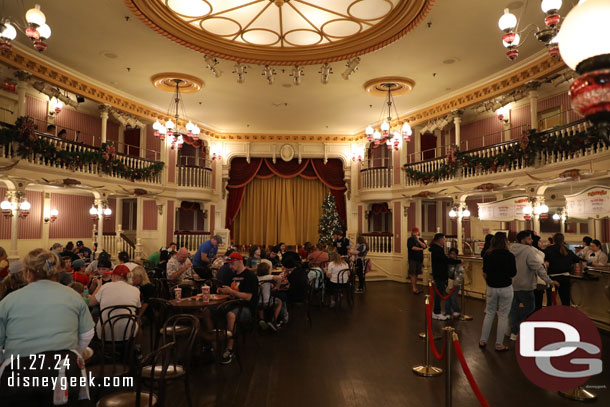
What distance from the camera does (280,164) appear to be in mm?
15117

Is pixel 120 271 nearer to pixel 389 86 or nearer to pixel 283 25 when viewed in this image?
pixel 283 25

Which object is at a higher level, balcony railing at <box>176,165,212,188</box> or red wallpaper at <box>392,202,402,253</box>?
balcony railing at <box>176,165,212,188</box>

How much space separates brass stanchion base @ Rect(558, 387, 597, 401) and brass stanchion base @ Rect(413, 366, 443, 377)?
3.81 ft

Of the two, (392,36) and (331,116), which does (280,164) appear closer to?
(331,116)

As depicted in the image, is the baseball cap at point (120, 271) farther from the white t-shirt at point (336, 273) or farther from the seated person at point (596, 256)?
the seated person at point (596, 256)

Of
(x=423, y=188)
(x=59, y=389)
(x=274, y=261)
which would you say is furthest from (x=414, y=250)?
(x=59, y=389)

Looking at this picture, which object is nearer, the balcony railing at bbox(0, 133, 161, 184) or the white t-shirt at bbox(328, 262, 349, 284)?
the balcony railing at bbox(0, 133, 161, 184)

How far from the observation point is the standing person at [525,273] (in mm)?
5258

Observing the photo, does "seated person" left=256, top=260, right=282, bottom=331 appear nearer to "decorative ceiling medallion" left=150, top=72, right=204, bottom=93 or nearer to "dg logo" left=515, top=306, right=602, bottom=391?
"dg logo" left=515, top=306, right=602, bottom=391

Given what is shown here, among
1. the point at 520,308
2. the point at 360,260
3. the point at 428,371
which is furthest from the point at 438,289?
the point at 360,260

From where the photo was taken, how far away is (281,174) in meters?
15.0

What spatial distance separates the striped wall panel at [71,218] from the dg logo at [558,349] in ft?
42.2

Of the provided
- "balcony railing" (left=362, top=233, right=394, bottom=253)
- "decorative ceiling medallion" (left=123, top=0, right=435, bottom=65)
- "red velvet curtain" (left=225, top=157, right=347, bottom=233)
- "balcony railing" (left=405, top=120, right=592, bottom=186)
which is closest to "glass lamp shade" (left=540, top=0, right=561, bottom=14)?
"decorative ceiling medallion" (left=123, top=0, right=435, bottom=65)

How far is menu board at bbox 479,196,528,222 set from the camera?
29.2 ft
